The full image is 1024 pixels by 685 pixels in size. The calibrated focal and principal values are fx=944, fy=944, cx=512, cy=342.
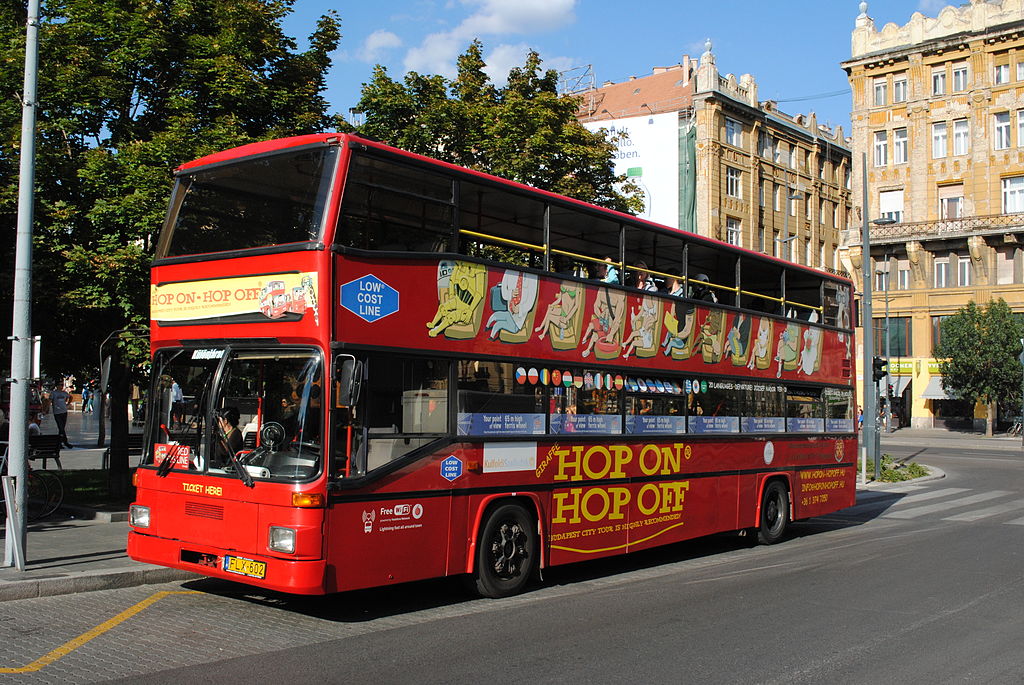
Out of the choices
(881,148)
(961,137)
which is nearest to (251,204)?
(961,137)

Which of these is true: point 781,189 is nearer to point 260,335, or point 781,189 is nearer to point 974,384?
point 974,384

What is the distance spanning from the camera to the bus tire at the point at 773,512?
14203 millimetres

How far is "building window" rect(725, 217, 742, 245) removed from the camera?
58.1 m

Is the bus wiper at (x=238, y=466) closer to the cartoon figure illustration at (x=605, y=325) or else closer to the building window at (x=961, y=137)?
the cartoon figure illustration at (x=605, y=325)

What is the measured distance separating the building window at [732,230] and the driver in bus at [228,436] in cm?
5244

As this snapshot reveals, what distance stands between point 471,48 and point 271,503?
64.7 ft

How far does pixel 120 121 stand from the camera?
553 inches

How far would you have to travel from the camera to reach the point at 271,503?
780 centimetres

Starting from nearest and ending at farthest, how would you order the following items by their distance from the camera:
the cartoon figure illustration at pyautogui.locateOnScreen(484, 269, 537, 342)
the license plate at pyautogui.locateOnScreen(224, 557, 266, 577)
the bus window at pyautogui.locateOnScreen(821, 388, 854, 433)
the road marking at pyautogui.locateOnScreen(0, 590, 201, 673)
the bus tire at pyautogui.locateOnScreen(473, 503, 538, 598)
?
the road marking at pyautogui.locateOnScreen(0, 590, 201, 673), the license plate at pyautogui.locateOnScreen(224, 557, 266, 577), the bus tire at pyautogui.locateOnScreen(473, 503, 538, 598), the cartoon figure illustration at pyautogui.locateOnScreen(484, 269, 537, 342), the bus window at pyautogui.locateOnScreen(821, 388, 854, 433)

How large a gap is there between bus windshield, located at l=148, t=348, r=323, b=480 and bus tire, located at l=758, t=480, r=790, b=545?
840 cm

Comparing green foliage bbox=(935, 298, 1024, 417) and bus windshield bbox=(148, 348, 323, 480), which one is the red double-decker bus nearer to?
bus windshield bbox=(148, 348, 323, 480)

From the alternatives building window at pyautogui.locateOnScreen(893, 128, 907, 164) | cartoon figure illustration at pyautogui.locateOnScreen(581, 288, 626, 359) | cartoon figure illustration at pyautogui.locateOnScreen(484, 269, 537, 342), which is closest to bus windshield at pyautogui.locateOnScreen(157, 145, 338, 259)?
cartoon figure illustration at pyautogui.locateOnScreen(484, 269, 537, 342)

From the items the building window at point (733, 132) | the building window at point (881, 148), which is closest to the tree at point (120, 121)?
the building window at point (733, 132)

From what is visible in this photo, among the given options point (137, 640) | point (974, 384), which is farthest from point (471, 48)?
point (974, 384)
